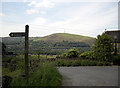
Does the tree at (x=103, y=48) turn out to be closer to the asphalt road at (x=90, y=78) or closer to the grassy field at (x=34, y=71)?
the grassy field at (x=34, y=71)

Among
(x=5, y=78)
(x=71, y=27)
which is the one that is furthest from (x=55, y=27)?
(x=5, y=78)

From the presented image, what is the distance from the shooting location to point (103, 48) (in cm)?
647

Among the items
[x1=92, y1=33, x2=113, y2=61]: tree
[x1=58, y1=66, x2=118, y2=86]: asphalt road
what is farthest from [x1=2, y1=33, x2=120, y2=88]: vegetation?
[x1=58, y1=66, x2=118, y2=86]: asphalt road

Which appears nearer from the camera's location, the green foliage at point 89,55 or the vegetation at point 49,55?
the vegetation at point 49,55

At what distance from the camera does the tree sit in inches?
249

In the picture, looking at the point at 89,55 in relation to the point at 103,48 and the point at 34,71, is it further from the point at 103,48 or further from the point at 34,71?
the point at 34,71

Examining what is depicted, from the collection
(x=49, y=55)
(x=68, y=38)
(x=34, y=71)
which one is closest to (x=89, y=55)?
(x=68, y=38)

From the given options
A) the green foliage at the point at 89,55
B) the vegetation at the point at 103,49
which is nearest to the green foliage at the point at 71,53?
the green foliage at the point at 89,55

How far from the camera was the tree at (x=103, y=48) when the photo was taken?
20.7 ft

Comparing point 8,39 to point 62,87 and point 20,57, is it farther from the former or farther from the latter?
point 62,87

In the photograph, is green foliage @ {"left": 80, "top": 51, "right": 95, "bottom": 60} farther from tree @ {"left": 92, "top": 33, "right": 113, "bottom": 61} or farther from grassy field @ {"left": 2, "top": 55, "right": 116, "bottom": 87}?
grassy field @ {"left": 2, "top": 55, "right": 116, "bottom": 87}

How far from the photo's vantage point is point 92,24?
7.46 metres

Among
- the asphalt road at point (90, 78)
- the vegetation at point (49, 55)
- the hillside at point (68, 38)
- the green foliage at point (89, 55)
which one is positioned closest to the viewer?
the asphalt road at point (90, 78)

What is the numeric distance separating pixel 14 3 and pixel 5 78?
14.1 ft
